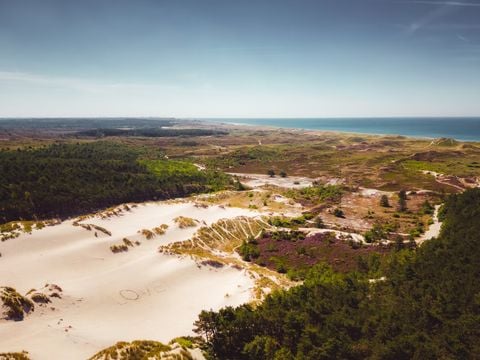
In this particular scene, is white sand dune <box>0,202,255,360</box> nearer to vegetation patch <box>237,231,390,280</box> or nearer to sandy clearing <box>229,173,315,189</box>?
vegetation patch <box>237,231,390,280</box>

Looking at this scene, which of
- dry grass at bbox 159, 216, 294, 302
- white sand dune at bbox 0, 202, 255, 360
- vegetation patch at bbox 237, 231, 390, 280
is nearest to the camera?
white sand dune at bbox 0, 202, 255, 360

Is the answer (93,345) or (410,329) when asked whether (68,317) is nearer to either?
(93,345)

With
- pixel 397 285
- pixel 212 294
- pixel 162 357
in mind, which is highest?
pixel 397 285

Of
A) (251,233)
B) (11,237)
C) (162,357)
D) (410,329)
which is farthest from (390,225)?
(11,237)

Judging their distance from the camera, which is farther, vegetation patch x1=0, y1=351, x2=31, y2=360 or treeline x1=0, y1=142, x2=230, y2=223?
treeline x1=0, y1=142, x2=230, y2=223

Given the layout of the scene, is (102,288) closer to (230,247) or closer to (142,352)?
(142,352)

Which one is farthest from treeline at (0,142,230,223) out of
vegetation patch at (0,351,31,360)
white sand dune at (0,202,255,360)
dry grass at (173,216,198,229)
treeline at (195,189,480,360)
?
treeline at (195,189,480,360)
